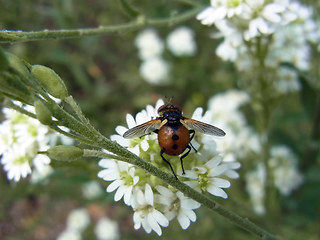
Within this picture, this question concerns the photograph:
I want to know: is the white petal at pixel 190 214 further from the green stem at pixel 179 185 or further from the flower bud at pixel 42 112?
the flower bud at pixel 42 112

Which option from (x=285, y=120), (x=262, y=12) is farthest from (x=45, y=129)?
(x=285, y=120)

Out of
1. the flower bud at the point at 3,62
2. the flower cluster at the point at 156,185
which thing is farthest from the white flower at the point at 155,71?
the flower bud at the point at 3,62

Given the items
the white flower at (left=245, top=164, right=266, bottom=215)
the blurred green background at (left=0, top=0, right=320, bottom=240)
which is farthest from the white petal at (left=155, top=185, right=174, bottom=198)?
the white flower at (left=245, top=164, right=266, bottom=215)

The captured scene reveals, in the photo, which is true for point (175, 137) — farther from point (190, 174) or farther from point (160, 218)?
point (160, 218)

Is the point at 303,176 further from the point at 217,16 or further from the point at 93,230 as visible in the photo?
the point at 93,230

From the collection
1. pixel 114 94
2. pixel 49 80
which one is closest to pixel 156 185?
pixel 49 80
